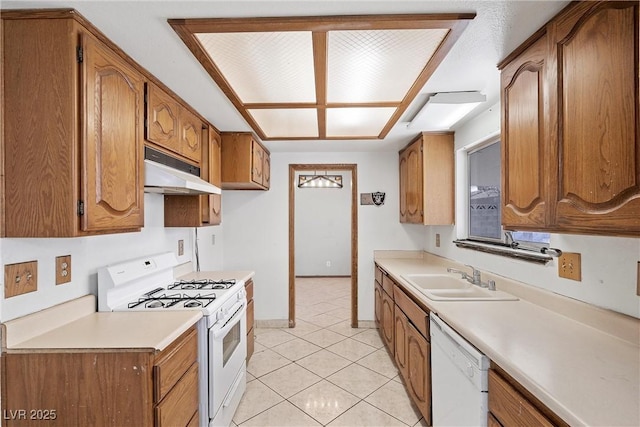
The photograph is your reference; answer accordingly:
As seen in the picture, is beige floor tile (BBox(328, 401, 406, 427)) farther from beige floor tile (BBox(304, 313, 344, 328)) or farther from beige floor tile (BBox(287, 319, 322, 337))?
beige floor tile (BBox(304, 313, 344, 328))

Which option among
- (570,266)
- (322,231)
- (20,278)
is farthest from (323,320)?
(20,278)

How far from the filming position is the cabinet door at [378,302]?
10.7 ft

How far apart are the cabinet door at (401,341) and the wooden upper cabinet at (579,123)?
1.19m

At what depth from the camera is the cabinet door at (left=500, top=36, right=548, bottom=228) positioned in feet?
4.06

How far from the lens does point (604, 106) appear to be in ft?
3.16

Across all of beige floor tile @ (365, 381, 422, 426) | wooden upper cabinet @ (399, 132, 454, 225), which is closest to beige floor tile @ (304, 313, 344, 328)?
beige floor tile @ (365, 381, 422, 426)

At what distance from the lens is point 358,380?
8.05 feet

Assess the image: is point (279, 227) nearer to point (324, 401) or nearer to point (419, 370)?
point (324, 401)

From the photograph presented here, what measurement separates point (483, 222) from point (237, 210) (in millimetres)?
2657

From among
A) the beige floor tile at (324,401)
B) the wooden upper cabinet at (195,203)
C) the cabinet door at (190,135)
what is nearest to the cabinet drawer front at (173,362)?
the beige floor tile at (324,401)

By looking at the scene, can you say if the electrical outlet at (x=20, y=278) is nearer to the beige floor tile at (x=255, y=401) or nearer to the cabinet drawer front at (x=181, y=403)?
the cabinet drawer front at (x=181, y=403)

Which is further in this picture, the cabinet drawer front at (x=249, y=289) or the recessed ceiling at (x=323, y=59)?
the cabinet drawer front at (x=249, y=289)

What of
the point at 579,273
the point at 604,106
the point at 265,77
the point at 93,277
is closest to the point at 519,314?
the point at 579,273

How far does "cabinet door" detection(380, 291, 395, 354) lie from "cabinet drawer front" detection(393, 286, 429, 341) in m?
0.27
